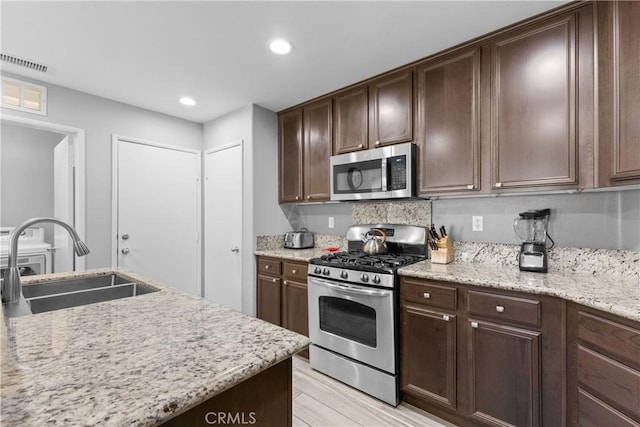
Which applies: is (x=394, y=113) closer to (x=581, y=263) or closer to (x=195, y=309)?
(x=581, y=263)

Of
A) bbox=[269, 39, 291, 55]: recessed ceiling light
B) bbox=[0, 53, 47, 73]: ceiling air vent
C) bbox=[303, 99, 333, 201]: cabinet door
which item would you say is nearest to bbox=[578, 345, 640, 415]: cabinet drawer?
bbox=[303, 99, 333, 201]: cabinet door

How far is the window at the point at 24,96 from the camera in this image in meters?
2.41

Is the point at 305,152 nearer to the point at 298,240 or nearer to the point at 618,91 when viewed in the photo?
the point at 298,240

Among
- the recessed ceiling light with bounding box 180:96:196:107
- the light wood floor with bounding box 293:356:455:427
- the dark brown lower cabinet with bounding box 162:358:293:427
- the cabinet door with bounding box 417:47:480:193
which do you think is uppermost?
the recessed ceiling light with bounding box 180:96:196:107

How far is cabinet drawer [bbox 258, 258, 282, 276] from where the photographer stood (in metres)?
2.86

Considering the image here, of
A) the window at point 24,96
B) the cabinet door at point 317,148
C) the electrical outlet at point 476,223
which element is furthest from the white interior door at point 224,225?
the electrical outlet at point 476,223

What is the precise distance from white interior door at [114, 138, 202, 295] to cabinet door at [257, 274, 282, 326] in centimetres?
107

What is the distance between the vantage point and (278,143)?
11.1ft

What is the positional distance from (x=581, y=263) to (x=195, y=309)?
2.23 metres

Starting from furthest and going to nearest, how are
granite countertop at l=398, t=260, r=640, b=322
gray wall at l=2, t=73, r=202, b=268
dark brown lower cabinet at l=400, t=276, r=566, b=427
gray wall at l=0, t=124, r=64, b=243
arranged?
gray wall at l=0, t=124, r=64, b=243, gray wall at l=2, t=73, r=202, b=268, dark brown lower cabinet at l=400, t=276, r=566, b=427, granite countertop at l=398, t=260, r=640, b=322

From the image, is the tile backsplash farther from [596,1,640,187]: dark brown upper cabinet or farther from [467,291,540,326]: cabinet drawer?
[596,1,640,187]: dark brown upper cabinet

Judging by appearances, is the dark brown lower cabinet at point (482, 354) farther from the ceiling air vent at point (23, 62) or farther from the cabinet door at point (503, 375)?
the ceiling air vent at point (23, 62)

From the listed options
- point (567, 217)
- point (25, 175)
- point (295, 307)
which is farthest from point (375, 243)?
point (25, 175)

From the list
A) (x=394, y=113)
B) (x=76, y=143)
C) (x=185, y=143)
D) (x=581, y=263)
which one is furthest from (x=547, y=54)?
(x=76, y=143)
